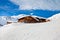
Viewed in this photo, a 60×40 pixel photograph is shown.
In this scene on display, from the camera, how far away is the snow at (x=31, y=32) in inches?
186

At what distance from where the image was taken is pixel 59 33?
4.73 m

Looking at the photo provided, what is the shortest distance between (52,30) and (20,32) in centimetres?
101

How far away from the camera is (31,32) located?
5137 mm

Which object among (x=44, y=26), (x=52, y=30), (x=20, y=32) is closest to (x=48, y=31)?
(x=52, y=30)

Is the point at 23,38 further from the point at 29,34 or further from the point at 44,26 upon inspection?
the point at 44,26

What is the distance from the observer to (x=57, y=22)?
5.62m

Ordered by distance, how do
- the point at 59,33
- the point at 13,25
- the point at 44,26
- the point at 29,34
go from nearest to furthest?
the point at 59,33 → the point at 29,34 → the point at 44,26 → the point at 13,25

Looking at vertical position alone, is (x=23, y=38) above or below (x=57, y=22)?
below

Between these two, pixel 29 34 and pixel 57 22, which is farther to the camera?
pixel 57 22

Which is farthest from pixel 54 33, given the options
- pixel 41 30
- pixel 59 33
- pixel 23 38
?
pixel 23 38

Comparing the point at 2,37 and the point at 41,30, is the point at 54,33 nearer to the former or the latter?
the point at 41,30

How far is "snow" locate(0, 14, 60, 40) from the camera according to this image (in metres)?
4.73

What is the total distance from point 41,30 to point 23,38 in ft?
2.06

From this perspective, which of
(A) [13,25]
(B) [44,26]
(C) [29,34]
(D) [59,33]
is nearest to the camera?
(D) [59,33]
